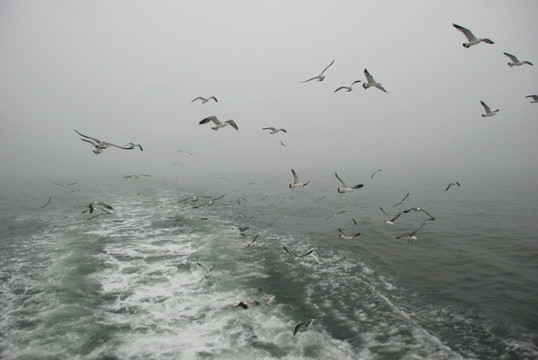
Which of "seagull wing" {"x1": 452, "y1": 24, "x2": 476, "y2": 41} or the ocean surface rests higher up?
"seagull wing" {"x1": 452, "y1": 24, "x2": 476, "y2": 41}

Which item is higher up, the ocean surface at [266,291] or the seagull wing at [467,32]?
the seagull wing at [467,32]

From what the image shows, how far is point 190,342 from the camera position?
9086 millimetres

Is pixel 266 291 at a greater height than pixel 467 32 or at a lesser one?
lesser

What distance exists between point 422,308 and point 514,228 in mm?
17500

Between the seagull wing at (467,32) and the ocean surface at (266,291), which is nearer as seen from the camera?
the ocean surface at (266,291)

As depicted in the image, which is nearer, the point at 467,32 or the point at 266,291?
the point at 266,291

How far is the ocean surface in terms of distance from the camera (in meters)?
8.80

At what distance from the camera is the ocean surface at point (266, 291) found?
8.80 metres

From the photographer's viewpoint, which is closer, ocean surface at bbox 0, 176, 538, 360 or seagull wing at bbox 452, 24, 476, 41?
ocean surface at bbox 0, 176, 538, 360

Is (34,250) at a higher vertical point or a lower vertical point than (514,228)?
lower

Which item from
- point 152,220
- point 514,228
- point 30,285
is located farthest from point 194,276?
point 514,228

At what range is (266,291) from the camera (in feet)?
40.4

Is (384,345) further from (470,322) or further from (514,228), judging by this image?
(514,228)

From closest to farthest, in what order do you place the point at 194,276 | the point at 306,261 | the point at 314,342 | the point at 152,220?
the point at 314,342 → the point at 194,276 → the point at 306,261 → the point at 152,220
